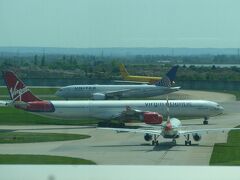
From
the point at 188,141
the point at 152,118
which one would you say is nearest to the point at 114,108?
the point at 152,118

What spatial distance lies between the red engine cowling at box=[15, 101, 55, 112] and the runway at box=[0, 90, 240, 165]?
2.63 ft

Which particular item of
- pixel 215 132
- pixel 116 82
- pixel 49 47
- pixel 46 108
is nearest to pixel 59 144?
pixel 116 82

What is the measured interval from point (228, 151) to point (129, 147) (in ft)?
12.6

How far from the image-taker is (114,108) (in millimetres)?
22531

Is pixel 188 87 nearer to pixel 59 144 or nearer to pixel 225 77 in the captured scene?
pixel 225 77

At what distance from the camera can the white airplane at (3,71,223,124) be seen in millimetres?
20386

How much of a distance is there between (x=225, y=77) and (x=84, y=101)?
1150 centimetres

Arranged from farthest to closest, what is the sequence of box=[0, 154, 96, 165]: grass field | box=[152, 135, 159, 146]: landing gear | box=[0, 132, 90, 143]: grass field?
box=[152, 135, 159, 146]: landing gear → box=[0, 132, 90, 143]: grass field → box=[0, 154, 96, 165]: grass field

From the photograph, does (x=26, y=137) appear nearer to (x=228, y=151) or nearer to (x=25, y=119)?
(x=25, y=119)

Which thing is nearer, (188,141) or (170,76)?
(170,76)

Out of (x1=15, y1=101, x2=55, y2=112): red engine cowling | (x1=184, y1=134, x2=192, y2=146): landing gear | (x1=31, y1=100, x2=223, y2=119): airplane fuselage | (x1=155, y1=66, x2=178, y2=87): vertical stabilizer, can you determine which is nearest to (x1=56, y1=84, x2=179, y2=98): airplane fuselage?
(x1=184, y1=134, x2=192, y2=146): landing gear

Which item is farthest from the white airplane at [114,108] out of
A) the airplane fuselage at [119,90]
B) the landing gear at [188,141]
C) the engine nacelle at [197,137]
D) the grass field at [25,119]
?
the airplane fuselage at [119,90]

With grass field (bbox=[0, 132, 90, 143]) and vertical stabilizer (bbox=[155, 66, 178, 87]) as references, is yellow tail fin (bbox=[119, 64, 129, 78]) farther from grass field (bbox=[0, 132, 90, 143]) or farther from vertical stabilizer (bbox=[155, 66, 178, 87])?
grass field (bbox=[0, 132, 90, 143])

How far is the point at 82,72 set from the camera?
1107 centimetres
